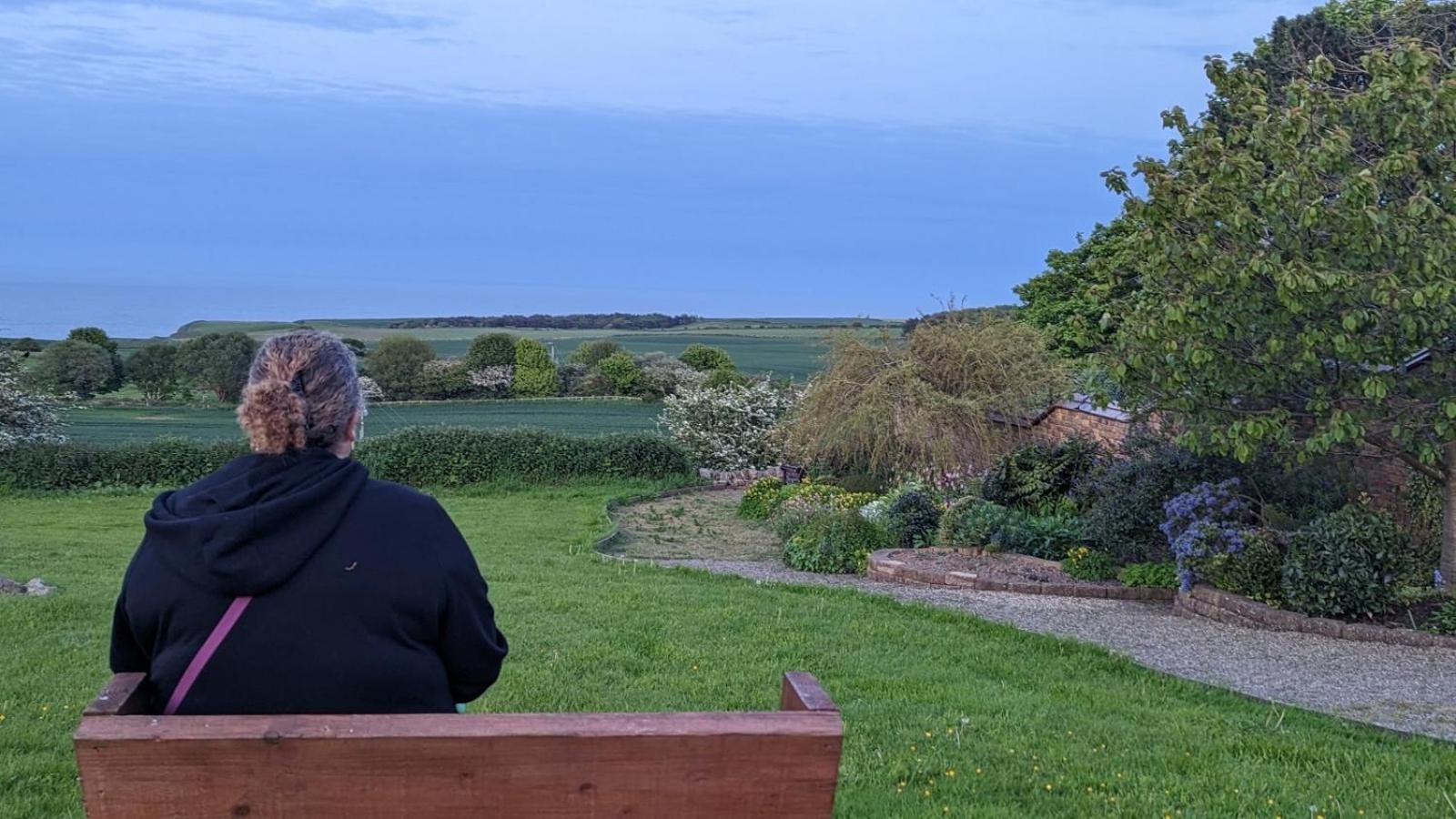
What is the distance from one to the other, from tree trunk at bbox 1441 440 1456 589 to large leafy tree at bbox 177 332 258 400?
3638 cm

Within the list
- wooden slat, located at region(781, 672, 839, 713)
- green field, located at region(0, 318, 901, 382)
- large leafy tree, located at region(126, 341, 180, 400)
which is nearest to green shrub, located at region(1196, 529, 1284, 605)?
wooden slat, located at region(781, 672, 839, 713)

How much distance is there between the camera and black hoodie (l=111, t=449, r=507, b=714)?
2.66m

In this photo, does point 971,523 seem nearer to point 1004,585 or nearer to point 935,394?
point 1004,585

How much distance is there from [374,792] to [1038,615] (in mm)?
7771

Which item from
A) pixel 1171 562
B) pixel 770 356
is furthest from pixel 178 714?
pixel 770 356

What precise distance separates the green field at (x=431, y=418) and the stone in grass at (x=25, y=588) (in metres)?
23.6

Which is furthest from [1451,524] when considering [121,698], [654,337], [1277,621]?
[654,337]

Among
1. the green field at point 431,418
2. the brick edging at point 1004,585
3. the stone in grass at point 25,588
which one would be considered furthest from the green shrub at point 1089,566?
the green field at point 431,418

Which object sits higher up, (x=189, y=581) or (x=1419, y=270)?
(x=1419, y=270)

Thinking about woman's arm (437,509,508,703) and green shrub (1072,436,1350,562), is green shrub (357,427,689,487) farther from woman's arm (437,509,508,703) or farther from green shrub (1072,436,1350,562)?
woman's arm (437,509,508,703)

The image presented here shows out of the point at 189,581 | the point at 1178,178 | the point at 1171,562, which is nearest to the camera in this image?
the point at 189,581

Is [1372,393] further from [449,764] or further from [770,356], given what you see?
[770,356]

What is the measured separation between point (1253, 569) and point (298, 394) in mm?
8347

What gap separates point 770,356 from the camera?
62.0 m
